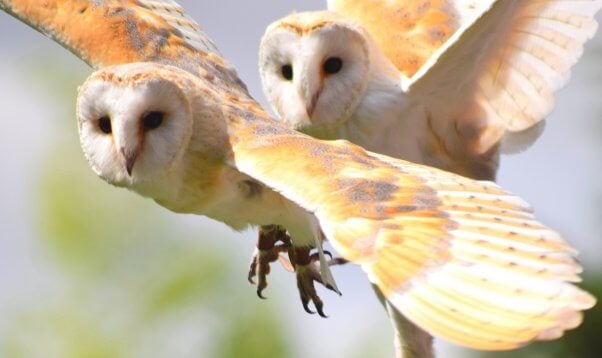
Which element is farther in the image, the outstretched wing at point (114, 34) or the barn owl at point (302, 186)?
the outstretched wing at point (114, 34)

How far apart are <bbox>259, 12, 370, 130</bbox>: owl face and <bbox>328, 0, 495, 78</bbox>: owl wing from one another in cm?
26

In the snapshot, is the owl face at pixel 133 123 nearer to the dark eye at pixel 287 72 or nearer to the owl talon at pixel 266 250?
the owl talon at pixel 266 250

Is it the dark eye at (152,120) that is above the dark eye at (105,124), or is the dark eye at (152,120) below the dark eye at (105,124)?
above

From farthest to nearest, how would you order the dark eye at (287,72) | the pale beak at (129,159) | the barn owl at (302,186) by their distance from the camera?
the dark eye at (287,72)
the pale beak at (129,159)
the barn owl at (302,186)

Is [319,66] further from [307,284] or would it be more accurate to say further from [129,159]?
[129,159]

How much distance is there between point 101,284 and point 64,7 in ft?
22.4

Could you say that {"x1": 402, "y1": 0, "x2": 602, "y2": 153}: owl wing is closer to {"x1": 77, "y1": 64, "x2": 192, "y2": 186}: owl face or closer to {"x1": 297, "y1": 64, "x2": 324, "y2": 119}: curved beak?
{"x1": 297, "y1": 64, "x2": 324, "y2": 119}: curved beak

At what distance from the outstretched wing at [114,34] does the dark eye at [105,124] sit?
49cm

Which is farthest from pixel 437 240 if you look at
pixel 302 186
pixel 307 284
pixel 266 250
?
pixel 266 250

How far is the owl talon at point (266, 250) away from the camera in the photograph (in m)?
4.23

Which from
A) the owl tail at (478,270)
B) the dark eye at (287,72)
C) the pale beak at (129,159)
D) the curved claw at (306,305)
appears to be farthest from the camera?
the dark eye at (287,72)

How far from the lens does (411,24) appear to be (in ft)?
15.1

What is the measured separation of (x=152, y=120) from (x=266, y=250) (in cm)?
76

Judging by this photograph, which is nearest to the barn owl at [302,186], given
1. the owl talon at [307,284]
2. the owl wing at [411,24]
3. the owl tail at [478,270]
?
the owl tail at [478,270]
